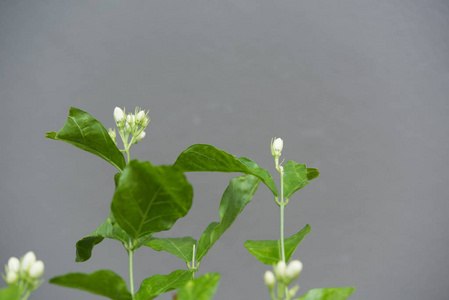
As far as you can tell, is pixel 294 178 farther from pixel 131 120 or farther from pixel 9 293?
pixel 9 293

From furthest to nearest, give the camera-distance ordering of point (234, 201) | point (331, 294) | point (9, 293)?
point (234, 201)
point (331, 294)
point (9, 293)

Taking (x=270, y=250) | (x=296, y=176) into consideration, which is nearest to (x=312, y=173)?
(x=296, y=176)

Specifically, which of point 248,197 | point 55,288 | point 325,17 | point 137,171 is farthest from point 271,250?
point 325,17

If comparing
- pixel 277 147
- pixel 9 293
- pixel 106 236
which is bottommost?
pixel 9 293

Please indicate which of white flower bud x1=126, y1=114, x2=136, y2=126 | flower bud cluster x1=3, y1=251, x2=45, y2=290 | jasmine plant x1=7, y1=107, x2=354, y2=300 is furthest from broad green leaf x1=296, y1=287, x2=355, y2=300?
white flower bud x1=126, y1=114, x2=136, y2=126

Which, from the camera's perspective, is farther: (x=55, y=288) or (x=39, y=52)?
(x=39, y=52)

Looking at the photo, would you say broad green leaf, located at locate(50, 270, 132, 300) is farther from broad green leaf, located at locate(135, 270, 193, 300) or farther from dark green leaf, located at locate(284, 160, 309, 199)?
dark green leaf, located at locate(284, 160, 309, 199)

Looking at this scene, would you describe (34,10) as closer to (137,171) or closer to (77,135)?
(77,135)
